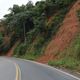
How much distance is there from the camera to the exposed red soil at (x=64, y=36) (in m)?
37.9

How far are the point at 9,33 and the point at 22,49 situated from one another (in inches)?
950

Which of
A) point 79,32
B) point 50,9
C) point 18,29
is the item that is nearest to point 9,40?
point 18,29

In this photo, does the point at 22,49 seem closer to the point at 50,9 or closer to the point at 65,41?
the point at 50,9

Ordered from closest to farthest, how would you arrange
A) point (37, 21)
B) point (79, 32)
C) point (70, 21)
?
point (79, 32) → point (70, 21) → point (37, 21)

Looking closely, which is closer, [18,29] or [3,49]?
[18,29]

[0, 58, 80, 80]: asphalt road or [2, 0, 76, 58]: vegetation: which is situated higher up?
[2, 0, 76, 58]: vegetation

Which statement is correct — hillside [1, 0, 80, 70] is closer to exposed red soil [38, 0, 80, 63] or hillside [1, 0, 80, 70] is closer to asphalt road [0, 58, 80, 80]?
exposed red soil [38, 0, 80, 63]

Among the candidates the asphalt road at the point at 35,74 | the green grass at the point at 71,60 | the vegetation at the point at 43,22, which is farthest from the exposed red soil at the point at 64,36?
the asphalt road at the point at 35,74

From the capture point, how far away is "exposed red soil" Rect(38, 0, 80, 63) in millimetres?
37944

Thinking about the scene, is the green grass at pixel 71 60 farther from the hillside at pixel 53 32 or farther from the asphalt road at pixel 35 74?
the asphalt road at pixel 35 74

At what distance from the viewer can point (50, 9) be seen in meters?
53.2

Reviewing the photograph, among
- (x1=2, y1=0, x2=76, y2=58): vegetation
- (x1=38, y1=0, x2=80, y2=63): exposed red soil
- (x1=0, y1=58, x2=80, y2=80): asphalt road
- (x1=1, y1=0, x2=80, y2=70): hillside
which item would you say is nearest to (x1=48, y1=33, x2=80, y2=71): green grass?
(x1=1, y1=0, x2=80, y2=70): hillside

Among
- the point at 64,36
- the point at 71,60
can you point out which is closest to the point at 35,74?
the point at 71,60

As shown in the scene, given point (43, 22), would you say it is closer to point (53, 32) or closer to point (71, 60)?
point (53, 32)
